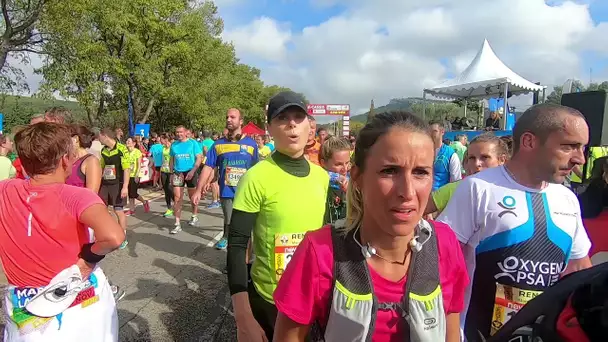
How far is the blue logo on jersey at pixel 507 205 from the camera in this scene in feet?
6.43

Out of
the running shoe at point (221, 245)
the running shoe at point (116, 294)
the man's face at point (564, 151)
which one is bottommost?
the running shoe at point (221, 245)

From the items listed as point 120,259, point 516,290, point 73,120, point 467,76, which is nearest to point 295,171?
point 516,290

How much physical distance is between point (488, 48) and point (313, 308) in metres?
20.3

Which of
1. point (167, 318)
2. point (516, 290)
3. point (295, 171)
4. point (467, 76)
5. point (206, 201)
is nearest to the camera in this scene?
point (516, 290)

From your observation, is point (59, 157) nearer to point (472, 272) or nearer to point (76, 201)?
point (76, 201)

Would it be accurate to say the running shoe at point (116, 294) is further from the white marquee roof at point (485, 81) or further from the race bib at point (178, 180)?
the white marquee roof at point (485, 81)

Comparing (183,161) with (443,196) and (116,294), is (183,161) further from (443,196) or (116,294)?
(443,196)

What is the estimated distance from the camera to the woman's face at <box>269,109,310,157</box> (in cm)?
222

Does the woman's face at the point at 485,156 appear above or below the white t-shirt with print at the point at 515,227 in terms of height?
above

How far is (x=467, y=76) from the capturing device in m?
18.1

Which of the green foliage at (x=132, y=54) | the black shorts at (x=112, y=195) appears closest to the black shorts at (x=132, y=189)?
the black shorts at (x=112, y=195)

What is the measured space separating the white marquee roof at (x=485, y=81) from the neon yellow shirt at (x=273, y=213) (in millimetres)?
15733

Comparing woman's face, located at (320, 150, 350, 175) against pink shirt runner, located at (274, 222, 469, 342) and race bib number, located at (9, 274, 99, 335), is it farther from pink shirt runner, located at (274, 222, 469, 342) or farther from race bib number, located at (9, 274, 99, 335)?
pink shirt runner, located at (274, 222, 469, 342)

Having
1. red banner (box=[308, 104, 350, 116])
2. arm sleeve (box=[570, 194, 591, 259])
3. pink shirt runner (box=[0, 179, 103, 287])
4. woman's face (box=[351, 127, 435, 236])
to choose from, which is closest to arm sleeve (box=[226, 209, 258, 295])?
pink shirt runner (box=[0, 179, 103, 287])
